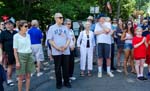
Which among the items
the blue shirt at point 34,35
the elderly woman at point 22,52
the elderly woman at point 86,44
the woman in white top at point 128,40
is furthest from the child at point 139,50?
the elderly woman at point 22,52

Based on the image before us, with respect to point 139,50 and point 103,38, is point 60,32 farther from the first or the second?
point 139,50

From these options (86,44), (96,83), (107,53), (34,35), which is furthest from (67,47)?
(34,35)

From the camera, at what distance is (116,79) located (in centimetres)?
1167

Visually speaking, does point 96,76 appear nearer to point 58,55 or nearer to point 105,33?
point 105,33

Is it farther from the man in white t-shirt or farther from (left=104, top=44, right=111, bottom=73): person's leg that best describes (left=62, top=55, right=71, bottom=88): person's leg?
(left=104, top=44, right=111, bottom=73): person's leg

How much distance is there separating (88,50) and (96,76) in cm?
85

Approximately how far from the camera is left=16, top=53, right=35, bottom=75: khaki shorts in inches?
366

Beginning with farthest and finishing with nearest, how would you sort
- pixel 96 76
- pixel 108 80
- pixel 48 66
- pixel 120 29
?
pixel 48 66 → pixel 120 29 → pixel 96 76 → pixel 108 80

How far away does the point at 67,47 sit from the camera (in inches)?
412

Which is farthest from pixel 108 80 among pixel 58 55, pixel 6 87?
pixel 6 87

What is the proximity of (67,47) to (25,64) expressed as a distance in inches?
60.3

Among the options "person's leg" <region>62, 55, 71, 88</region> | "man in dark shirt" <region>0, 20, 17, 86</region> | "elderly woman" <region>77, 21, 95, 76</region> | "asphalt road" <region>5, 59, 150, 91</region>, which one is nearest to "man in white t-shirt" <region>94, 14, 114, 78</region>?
"elderly woman" <region>77, 21, 95, 76</region>

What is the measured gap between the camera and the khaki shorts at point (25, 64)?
30.5 ft

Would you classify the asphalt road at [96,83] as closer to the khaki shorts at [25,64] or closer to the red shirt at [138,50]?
the red shirt at [138,50]
